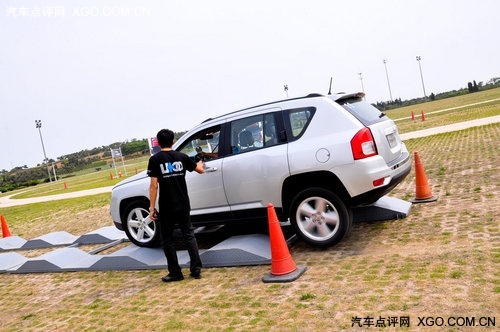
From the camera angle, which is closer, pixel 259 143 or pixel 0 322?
pixel 0 322

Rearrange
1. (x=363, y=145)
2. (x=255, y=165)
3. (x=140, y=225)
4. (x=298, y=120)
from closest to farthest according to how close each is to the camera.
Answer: (x=363, y=145) → (x=298, y=120) → (x=255, y=165) → (x=140, y=225)

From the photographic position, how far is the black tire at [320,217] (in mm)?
5527

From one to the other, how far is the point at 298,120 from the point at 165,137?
174 centimetres

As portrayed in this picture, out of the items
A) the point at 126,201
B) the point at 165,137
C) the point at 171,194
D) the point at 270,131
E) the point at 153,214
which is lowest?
the point at 153,214

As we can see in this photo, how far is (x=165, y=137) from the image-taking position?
559cm

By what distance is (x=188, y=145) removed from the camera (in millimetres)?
6785

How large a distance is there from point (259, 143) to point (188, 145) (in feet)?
4.04

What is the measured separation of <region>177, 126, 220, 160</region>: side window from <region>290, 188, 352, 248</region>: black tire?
1.58 meters

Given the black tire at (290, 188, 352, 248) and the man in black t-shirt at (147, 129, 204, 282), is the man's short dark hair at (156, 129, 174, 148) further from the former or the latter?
the black tire at (290, 188, 352, 248)

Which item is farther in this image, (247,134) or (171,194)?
(247,134)

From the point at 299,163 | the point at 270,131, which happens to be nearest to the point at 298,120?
the point at 270,131

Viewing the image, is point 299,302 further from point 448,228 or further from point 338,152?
point 448,228

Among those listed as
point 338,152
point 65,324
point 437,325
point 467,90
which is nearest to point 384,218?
point 338,152

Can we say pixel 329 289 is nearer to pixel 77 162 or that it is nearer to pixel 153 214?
pixel 153 214
